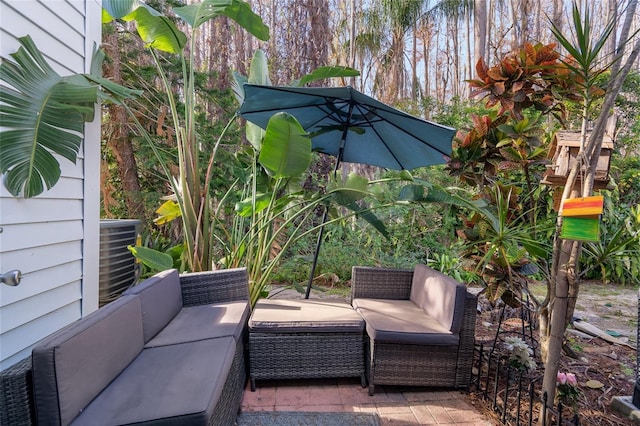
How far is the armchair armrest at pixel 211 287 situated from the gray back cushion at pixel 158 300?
0.09m

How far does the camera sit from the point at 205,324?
223 centimetres

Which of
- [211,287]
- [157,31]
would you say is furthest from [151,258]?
[157,31]

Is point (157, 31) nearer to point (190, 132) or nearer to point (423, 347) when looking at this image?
point (190, 132)

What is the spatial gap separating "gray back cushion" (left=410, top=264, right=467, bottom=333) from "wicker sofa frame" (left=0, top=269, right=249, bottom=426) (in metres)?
1.35

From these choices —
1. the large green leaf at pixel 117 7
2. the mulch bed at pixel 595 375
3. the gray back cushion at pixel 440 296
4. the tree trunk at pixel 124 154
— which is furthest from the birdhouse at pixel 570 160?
the tree trunk at pixel 124 154

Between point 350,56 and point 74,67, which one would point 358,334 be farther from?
point 350,56

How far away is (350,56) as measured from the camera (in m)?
7.77

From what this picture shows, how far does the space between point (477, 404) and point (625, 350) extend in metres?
1.84

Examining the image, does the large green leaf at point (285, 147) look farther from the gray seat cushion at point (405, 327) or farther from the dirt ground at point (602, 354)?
the dirt ground at point (602, 354)

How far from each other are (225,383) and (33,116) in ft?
5.01

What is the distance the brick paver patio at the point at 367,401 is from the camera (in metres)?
2.18

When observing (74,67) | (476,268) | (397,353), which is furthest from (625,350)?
(74,67)

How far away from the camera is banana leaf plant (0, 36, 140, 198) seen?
1583mm

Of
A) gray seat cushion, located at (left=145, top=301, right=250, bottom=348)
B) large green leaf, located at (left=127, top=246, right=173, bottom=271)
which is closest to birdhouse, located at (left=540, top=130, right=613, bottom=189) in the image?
gray seat cushion, located at (left=145, top=301, right=250, bottom=348)
